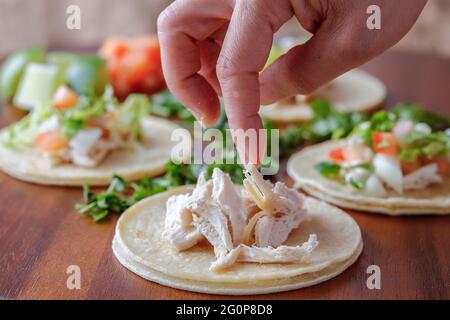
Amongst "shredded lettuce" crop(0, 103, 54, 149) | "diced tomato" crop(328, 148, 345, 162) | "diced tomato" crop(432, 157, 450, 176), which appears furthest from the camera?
"shredded lettuce" crop(0, 103, 54, 149)

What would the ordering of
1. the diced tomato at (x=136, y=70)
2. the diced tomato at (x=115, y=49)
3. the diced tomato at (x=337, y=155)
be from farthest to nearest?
the diced tomato at (x=115, y=49) → the diced tomato at (x=136, y=70) → the diced tomato at (x=337, y=155)

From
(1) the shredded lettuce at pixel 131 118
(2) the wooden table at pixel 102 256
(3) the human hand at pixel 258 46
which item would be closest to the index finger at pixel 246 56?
(3) the human hand at pixel 258 46

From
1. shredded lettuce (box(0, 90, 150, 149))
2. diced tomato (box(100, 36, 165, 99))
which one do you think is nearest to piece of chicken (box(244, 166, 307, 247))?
shredded lettuce (box(0, 90, 150, 149))

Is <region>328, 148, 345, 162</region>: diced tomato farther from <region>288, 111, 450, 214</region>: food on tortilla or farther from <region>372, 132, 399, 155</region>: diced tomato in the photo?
<region>372, 132, 399, 155</region>: diced tomato

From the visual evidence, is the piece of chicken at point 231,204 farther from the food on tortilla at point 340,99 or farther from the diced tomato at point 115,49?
the diced tomato at point 115,49

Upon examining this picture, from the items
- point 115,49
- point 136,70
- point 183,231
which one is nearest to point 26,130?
point 136,70
